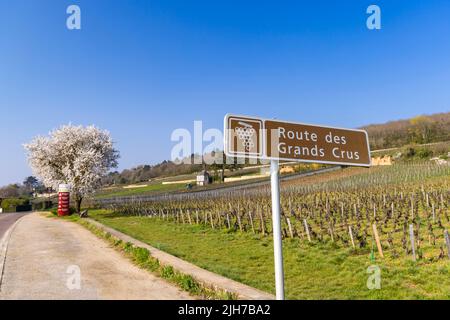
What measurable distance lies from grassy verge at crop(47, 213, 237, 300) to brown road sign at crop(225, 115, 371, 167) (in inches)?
102

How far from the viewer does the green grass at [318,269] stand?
25.5ft

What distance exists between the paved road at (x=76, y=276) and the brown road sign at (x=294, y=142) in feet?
10.6

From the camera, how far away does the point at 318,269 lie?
1038 centimetres

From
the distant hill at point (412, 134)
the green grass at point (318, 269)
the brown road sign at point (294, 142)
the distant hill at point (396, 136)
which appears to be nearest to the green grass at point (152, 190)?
the distant hill at point (396, 136)

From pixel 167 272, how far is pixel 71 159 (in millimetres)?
25446

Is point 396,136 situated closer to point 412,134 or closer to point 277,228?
point 412,134

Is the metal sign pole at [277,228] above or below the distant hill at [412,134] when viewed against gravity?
below

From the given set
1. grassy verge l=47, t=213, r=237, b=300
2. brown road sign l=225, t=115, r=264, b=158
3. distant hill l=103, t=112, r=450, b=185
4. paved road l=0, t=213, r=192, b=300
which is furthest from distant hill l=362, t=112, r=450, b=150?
brown road sign l=225, t=115, r=264, b=158

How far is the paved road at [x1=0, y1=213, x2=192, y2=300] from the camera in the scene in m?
6.34

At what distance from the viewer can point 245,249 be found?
1389 centimetres

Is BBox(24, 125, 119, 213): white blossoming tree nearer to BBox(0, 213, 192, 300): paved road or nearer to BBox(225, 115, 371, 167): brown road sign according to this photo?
BBox(0, 213, 192, 300): paved road

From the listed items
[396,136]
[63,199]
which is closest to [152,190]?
[63,199]

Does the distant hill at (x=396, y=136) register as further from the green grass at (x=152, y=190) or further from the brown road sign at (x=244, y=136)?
the brown road sign at (x=244, y=136)
